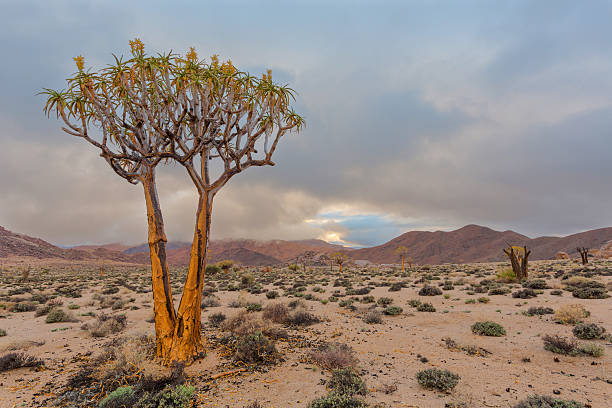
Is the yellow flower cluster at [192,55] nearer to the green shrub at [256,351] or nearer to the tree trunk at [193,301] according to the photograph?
the tree trunk at [193,301]

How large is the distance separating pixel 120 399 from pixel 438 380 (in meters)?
6.37

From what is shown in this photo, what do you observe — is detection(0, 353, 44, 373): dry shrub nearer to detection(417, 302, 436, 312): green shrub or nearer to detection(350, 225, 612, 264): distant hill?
detection(417, 302, 436, 312): green shrub

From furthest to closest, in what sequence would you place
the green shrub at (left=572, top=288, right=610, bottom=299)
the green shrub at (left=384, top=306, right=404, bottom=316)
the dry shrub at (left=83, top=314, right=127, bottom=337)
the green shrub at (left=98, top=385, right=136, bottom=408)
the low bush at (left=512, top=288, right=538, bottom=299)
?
the low bush at (left=512, top=288, right=538, bottom=299), the green shrub at (left=572, top=288, right=610, bottom=299), the green shrub at (left=384, top=306, right=404, bottom=316), the dry shrub at (left=83, top=314, right=127, bottom=337), the green shrub at (left=98, top=385, right=136, bottom=408)

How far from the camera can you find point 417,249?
98750mm

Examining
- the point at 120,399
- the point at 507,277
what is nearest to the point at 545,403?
the point at 120,399

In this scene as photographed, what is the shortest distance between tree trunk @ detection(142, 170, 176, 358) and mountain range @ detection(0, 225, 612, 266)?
64344mm

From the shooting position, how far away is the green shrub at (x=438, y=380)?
5.64 metres

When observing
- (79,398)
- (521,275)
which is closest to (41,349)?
(79,398)

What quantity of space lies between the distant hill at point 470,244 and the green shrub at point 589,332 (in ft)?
251

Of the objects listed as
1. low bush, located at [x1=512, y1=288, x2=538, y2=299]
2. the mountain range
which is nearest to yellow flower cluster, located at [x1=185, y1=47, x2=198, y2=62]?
low bush, located at [x1=512, y1=288, x2=538, y2=299]

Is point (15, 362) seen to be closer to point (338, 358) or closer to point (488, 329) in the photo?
point (338, 358)

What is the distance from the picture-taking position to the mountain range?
79188 millimetres

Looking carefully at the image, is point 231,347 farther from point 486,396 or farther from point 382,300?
point 382,300

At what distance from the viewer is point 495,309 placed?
12.2 m
